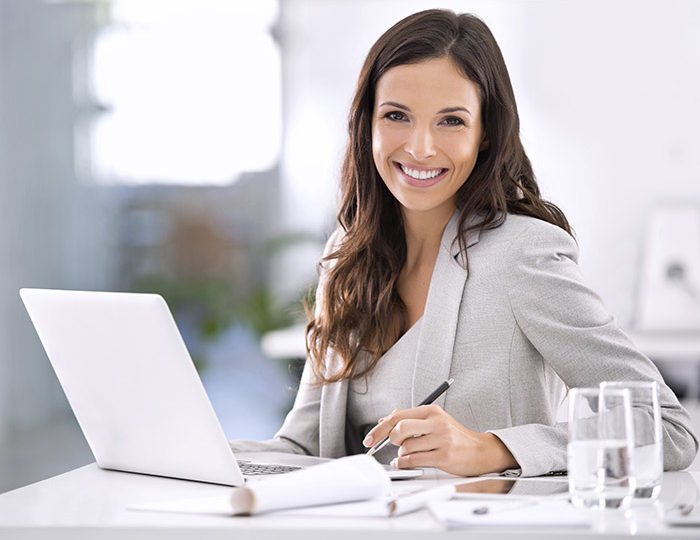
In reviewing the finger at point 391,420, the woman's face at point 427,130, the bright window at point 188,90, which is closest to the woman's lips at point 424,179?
the woman's face at point 427,130

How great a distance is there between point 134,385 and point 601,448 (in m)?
0.60

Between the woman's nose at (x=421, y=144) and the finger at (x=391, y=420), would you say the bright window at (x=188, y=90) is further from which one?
the finger at (x=391, y=420)

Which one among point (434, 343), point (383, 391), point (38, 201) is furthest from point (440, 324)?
point (38, 201)

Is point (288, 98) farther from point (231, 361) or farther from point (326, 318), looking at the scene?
point (326, 318)

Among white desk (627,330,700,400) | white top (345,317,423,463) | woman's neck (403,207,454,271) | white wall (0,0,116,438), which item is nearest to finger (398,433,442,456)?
white top (345,317,423,463)

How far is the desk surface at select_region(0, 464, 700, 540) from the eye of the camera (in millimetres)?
934

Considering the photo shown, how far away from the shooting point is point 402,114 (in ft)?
5.71

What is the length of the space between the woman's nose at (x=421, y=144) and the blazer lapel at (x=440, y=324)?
0.54ft

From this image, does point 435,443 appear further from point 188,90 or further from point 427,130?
point 188,90

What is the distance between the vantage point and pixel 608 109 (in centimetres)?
434

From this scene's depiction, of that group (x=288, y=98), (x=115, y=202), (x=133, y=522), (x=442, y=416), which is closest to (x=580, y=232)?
(x=288, y=98)

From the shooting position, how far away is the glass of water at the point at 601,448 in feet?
3.32

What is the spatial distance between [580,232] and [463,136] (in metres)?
2.80

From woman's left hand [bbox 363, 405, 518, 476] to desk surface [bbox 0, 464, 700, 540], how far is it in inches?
2.1
